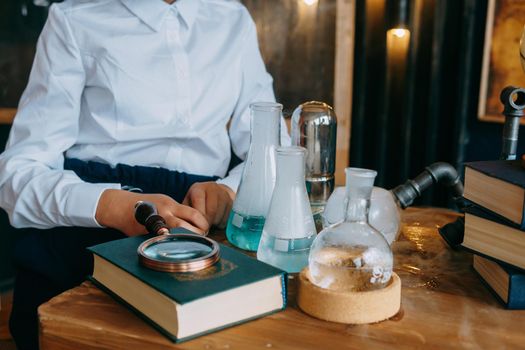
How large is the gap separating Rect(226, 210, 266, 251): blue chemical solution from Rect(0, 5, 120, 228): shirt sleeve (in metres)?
0.31

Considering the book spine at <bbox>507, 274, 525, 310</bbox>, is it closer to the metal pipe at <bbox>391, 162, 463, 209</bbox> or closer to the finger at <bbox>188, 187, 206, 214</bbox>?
the metal pipe at <bbox>391, 162, 463, 209</bbox>

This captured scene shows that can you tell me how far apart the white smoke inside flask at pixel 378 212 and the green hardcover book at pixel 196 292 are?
23cm

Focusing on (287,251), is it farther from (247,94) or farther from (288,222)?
(247,94)

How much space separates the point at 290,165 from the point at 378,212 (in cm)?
24

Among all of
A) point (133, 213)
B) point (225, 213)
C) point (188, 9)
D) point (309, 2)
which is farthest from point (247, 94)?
point (309, 2)

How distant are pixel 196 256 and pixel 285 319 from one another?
149 mm

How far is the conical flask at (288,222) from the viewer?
36.7 inches

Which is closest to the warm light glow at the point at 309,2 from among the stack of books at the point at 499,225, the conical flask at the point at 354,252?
the stack of books at the point at 499,225

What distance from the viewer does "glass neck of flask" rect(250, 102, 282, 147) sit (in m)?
1.03

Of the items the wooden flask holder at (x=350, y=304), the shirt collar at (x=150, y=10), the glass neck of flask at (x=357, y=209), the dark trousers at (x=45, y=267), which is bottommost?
the dark trousers at (x=45, y=267)

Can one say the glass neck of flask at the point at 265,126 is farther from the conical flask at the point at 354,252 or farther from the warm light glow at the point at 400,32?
the warm light glow at the point at 400,32

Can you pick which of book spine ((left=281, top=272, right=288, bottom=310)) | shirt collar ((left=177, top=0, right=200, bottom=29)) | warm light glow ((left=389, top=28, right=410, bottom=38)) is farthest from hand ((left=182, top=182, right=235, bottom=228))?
warm light glow ((left=389, top=28, right=410, bottom=38))

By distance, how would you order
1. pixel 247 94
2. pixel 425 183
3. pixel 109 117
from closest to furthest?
1. pixel 425 183
2. pixel 109 117
3. pixel 247 94

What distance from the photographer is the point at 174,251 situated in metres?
0.86
